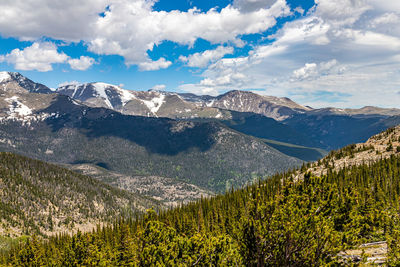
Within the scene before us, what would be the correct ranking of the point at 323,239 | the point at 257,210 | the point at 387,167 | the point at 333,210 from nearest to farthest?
1. the point at 323,239
2. the point at 257,210
3. the point at 333,210
4. the point at 387,167

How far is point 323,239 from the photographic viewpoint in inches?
699

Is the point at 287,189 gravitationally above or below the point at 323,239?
above

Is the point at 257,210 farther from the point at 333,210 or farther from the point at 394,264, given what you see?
the point at 394,264

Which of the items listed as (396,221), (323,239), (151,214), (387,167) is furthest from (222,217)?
(323,239)

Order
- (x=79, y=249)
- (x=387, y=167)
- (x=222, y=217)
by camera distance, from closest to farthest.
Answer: (x=79, y=249) → (x=387, y=167) → (x=222, y=217)

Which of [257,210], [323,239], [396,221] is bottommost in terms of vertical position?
[396,221]

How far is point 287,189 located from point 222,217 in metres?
98.2

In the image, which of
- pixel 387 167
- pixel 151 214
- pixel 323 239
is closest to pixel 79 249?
pixel 151 214

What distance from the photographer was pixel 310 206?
21.4 metres

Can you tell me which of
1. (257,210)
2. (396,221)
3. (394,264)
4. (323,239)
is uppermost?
(257,210)

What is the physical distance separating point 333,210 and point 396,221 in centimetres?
2695

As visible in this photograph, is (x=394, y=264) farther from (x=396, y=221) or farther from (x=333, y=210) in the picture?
(x=396, y=221)

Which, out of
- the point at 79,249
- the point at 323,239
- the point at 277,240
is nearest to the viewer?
the point at 323,239

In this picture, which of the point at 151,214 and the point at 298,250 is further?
the point at 151,214
